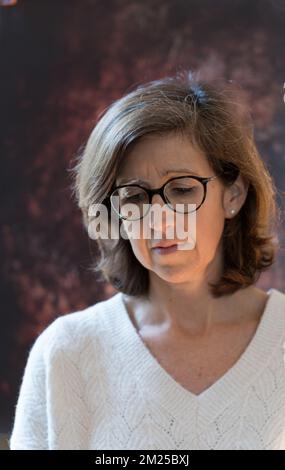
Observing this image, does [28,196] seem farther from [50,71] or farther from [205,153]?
[205,153]

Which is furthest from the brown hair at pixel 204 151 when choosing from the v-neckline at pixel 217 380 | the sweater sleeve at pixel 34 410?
the sweater sleeve at pixel 34 410

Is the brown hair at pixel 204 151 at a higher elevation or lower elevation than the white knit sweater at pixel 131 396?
higher

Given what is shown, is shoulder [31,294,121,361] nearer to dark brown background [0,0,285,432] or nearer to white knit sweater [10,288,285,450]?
white knit sweater [10,288,285,450]

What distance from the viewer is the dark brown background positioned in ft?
4.60

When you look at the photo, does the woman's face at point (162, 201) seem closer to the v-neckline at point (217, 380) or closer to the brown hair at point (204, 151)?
the brown hair at point (204, 151)

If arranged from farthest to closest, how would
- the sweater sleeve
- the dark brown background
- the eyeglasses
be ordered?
the dark brown background, the sweater sleeve, the eyeglasses

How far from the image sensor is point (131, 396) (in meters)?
1.15

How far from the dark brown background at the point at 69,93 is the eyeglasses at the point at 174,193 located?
39 cm

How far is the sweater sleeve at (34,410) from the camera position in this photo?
119cm

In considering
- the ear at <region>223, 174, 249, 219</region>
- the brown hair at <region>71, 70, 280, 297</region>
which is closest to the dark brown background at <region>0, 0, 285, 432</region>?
the brown hair at <region>71, 70, 280, 297</region>

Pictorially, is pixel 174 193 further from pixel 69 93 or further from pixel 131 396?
pixel 69 93

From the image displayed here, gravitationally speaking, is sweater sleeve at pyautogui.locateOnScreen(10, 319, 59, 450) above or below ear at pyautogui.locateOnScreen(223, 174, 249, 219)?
below

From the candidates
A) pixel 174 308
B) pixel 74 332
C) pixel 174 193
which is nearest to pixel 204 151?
pixel 174 193

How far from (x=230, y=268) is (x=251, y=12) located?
0.61 metres
